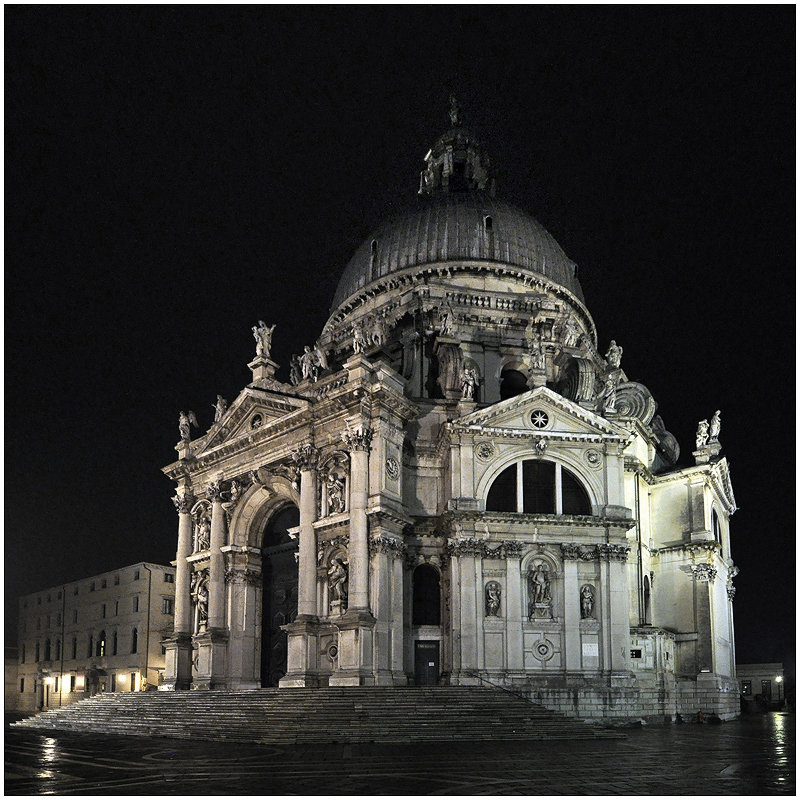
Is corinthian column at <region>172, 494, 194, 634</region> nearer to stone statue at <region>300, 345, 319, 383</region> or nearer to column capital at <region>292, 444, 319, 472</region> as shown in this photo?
column capital at <region>292, 444, 319, 472</region>

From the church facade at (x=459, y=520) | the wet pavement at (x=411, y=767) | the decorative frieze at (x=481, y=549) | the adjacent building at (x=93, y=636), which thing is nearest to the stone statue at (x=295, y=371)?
the church facade at (x=459, y=520)

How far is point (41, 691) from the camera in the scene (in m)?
76.1

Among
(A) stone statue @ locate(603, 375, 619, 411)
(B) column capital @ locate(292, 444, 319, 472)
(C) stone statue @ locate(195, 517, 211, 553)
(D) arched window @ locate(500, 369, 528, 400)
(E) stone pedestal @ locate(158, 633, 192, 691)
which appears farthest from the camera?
(D) arched window @ locate(500, 369, 528, 400)

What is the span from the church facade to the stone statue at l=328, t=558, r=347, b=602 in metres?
0.09

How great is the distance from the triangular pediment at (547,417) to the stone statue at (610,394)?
2803 mm

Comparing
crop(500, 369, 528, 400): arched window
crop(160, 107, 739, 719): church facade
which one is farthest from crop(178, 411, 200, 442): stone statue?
crop(500, 369, 528, 400): arched window

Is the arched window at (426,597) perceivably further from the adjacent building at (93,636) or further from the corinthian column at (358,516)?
the adjacent building at (93,636)

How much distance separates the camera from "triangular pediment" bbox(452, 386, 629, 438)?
4056 cm

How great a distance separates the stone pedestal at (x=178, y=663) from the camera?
141ft

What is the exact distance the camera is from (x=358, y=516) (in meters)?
37.1

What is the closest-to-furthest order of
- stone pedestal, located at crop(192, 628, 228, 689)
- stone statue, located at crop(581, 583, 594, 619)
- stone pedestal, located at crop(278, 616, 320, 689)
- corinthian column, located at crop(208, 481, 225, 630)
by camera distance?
stone pedestal, located at crop(278, 616, 320, 689), stone statue, located at crop(581, 583, 594, 619), stone pedestal, located at crop(192, 628, 228, 689), corinthian column, located at crop(208, 481, 225, 630)

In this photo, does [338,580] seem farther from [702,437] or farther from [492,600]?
[702,437]

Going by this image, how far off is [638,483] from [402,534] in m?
13.2

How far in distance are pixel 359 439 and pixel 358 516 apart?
3.16m
